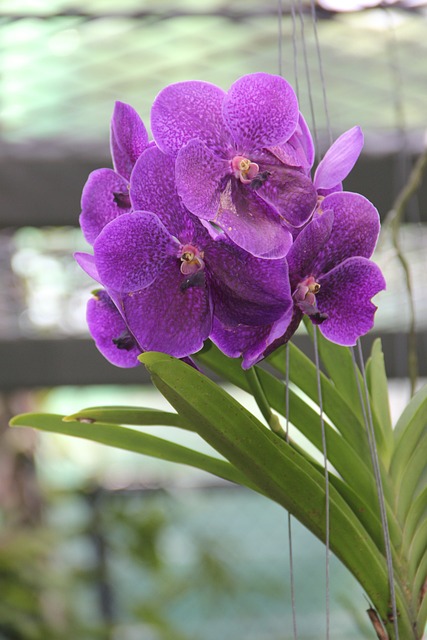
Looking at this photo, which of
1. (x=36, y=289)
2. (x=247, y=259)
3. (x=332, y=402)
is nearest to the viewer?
(x=247, y=259)

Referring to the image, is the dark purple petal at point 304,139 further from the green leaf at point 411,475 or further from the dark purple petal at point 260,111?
the green leaf at point 411,475

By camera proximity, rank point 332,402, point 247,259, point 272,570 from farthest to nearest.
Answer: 1. point 272,570
2. point 332,402
3. point 247,259

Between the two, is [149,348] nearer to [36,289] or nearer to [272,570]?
[36,289]

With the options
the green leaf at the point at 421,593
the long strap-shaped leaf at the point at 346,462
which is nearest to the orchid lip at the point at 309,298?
the long strap-shaped leaf at the point at 346,462

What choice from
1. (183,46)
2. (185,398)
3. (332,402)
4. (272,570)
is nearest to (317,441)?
(332,402)

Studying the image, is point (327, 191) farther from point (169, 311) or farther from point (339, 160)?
point (169, 311)

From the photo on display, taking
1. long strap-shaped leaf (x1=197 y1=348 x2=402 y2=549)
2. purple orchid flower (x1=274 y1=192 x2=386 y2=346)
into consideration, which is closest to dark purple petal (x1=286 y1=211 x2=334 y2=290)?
purple orchid flower (x1=274 y1=192 x2=386 y2=346)

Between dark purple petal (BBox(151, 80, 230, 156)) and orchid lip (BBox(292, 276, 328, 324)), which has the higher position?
dark purple petal (BBox(151, 80, 230, 156))

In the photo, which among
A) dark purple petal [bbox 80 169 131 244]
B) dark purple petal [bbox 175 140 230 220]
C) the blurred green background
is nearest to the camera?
dark purple petal [bbox 175 140 230 220]

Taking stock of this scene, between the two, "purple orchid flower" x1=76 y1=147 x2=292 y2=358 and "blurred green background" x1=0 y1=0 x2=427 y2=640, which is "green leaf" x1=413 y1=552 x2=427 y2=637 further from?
"blurred green background" x1=0 y1=0 x2=427 y2=640
